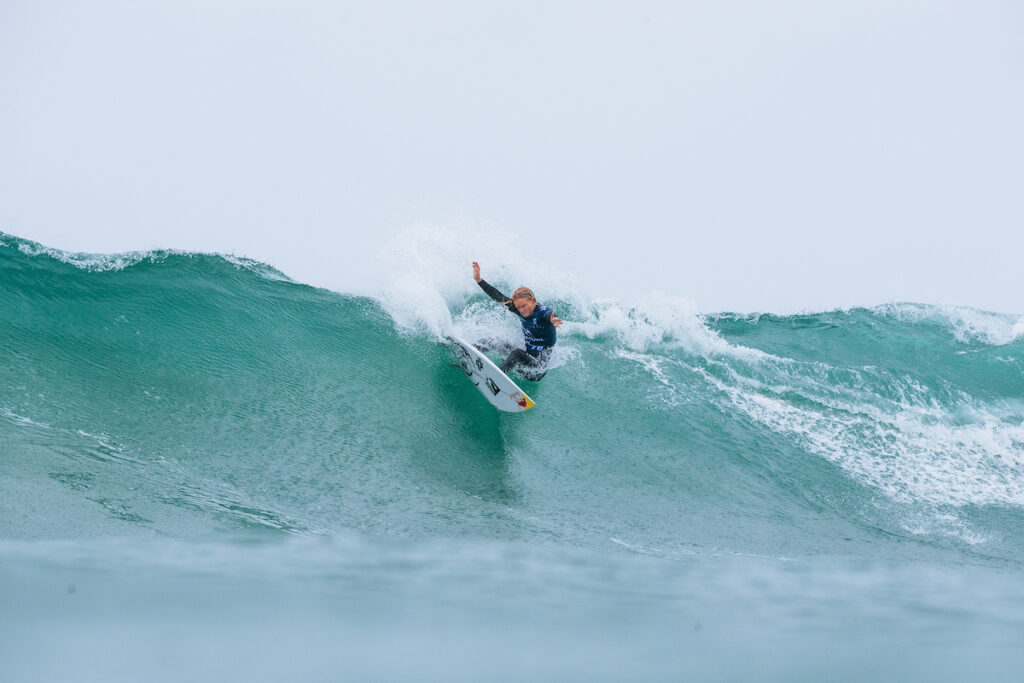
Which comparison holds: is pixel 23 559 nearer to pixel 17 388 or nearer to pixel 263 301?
pixel 17 388

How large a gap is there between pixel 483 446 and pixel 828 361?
4.89 metres

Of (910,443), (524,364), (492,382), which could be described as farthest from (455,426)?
(910,443)

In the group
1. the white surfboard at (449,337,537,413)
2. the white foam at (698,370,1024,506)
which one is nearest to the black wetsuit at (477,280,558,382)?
the white surfboard at (449,337,537,413)

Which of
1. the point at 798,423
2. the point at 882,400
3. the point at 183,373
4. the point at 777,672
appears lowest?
the point at 777,672

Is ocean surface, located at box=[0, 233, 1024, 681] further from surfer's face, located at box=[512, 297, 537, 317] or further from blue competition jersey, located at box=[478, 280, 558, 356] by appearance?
surfer's face, located at box=[512, 297, 537, 317]

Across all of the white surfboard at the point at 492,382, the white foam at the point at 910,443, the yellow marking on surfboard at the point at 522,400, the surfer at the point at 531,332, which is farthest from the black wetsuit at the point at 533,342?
the white foam at the point at 910,443

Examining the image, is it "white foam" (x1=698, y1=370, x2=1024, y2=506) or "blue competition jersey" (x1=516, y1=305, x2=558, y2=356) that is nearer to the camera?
"white foam" (x1=698, y1=370, x2=1024, y2=506)

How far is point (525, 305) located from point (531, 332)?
1.02 feet

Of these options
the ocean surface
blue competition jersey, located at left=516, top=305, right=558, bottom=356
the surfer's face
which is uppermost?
the surfer's face

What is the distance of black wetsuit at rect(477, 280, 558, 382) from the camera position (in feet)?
21.6

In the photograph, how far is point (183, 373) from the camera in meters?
6.09

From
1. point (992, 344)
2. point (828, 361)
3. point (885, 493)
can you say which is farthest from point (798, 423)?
point (992, 344)

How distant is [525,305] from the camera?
6.51m

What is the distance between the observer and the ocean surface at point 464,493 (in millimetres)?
3543
